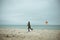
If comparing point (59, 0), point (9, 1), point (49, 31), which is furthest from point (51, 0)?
point (9, 1)

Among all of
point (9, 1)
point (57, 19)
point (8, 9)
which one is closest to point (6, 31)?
point (8, 9)

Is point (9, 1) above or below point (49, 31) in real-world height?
above

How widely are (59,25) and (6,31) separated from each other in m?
1.34

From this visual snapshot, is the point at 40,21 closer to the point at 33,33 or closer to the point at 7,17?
the point at 33,33

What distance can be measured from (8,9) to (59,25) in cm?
137

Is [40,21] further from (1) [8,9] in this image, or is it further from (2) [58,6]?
(1) [8,9]

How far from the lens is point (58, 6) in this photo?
2908mm

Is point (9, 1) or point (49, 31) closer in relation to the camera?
point (49, 31)

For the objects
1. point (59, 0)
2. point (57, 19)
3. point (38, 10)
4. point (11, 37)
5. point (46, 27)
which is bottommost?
point (11, 37)

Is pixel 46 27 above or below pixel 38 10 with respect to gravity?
below

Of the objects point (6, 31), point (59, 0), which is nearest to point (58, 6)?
point (59, 0)

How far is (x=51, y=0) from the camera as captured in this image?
2.93 metres

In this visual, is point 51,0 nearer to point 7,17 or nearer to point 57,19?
point 57,19

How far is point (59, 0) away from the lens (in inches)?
116
